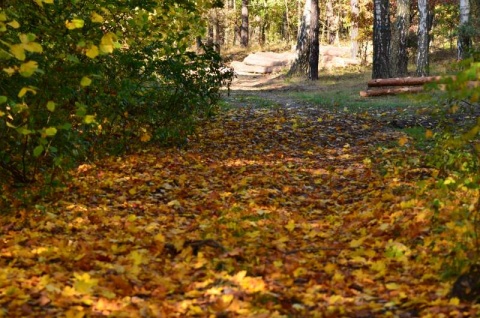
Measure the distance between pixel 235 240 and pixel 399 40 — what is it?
13.3 meters

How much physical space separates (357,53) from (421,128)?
19179mm

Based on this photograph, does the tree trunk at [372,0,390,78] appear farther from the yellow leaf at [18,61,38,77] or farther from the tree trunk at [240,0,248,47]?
the tree trunk at [240,0,248,47]

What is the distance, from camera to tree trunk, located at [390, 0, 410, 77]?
17.1 meters

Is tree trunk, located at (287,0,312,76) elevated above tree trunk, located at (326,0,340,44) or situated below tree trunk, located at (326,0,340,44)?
below

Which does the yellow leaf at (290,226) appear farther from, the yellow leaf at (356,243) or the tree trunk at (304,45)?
the tree trunk at (304,45)

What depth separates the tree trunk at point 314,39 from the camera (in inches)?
812

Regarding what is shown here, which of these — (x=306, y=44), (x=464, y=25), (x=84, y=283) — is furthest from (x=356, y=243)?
(x=464, y=25)

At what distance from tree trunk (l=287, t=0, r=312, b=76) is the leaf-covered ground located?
12222 mm

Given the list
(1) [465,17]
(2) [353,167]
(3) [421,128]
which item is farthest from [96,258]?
(1) [465,17]

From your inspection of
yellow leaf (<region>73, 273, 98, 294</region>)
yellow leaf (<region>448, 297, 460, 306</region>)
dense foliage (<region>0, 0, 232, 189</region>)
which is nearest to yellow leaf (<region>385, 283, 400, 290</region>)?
yellow leaf (<region>448, 297, 460, 306</region>)

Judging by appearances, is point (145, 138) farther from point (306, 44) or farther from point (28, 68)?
point (306, 44)

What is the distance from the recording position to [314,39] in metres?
20.8

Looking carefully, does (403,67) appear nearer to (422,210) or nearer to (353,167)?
(353,167)

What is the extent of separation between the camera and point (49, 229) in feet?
17.8
